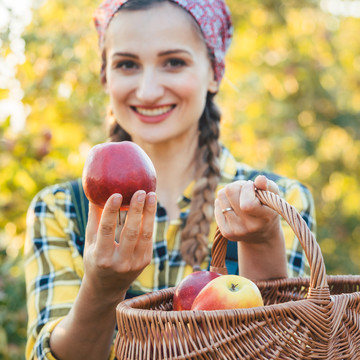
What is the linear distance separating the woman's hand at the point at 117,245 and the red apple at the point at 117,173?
0.08 metres

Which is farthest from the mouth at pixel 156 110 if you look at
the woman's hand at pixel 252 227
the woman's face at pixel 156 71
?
the woman's hand at pixel 252 227

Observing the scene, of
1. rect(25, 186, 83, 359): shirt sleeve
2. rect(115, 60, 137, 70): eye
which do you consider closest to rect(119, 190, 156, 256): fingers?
rect(25, 186, 83, 359): shirt sleeve

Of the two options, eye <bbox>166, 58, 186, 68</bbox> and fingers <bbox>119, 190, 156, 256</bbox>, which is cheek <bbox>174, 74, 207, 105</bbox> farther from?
fingers <bbox>119, 190, 156, 256</bbox>

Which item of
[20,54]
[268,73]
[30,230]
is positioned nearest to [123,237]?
[30,230]

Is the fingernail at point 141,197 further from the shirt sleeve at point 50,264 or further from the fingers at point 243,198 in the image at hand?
the shirt sleeve at point 50,264

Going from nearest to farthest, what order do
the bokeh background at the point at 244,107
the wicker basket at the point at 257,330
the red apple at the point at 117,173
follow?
1. the wicker basket at the point at 257,330
2. the red apple at the point at 117,173
3. the bokeh background at the point at 244,107

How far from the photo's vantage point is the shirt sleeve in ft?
5.57

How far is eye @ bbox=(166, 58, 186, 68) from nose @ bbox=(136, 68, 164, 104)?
0.20 ft

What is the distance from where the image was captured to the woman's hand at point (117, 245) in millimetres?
1235

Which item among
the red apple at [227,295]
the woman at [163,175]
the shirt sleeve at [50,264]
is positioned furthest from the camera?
the shirt sleeve at [50,264]

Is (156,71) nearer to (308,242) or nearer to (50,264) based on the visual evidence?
(50,264)

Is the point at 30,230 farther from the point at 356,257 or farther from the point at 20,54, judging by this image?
the point at 356,257

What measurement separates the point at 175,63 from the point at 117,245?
831 mm

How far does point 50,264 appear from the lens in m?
1.79
